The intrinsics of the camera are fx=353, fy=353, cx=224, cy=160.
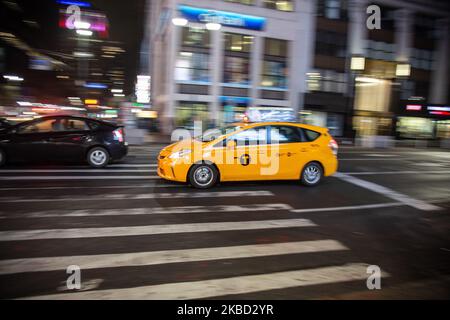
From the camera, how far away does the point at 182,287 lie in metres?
3.68

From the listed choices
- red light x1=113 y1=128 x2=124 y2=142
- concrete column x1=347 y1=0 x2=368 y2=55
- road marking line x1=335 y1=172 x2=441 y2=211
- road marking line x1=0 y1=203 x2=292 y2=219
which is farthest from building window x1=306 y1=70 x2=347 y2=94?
road marking line x1=0 y1=203 x2=292 y2=219

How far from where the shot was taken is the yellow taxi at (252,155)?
8070mm

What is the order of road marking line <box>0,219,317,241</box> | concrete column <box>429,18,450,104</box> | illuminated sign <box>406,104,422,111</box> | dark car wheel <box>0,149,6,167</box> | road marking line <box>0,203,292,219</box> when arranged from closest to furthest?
road marking line <box>0,219,317,241</box>, road marking line <box>0,203,292,219</box>, dark car wheel <box>0,149,6,167</box>, illuminated sign <box>406,104,422,111</box>, concrete column <box>429,18,450,104</box>

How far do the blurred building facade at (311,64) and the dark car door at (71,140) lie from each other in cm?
1667

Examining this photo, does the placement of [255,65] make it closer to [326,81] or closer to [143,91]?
[326,81]

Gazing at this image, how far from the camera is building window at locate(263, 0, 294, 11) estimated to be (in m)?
33.7

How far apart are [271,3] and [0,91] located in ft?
166

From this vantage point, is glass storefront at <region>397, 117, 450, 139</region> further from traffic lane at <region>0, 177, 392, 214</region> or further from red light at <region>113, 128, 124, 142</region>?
red light at <region>113, 128, 124, 142</region>

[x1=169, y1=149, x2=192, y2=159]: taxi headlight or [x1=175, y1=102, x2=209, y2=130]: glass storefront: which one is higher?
[x1=175, y1=102, x2=209, y2=130]: glass storefront

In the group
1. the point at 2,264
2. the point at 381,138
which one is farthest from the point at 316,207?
the point at 381,138

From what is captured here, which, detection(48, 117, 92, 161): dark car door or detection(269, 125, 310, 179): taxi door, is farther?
detection(48, 117, 92, 161): dark car door

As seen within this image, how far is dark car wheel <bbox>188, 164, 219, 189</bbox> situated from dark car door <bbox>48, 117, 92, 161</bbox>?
161 inches

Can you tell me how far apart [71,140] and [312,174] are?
22.5ft
